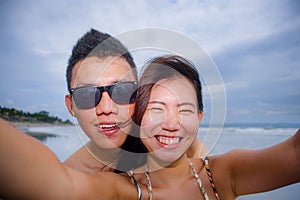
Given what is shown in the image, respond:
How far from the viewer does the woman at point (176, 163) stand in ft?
5.41

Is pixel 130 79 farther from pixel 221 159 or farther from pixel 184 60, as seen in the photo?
pixel 221 159

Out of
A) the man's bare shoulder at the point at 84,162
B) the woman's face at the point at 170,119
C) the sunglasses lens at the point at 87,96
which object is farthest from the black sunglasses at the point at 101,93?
the man's bare shoulder at the point at 84,162

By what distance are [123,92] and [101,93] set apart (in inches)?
8.2

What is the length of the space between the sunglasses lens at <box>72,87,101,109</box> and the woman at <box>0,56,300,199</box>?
44 centimetres

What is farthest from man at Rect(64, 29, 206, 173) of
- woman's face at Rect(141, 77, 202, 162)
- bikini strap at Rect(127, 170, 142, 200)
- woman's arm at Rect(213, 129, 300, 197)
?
woman's arm at Rect(213, 129, 300, 197)

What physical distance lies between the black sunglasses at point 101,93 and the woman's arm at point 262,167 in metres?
0.89

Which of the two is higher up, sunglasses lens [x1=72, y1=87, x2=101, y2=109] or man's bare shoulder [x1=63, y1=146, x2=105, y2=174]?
sunglasses lens [x1=72, y1=87, x2=101, y2=109]

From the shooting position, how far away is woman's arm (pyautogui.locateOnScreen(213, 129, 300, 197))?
1.65 m

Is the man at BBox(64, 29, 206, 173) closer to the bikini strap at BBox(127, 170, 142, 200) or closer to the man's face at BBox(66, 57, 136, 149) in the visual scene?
the man's face at BBox(66, 57, 136, 149)

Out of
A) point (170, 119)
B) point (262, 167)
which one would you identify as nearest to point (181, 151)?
point (170, 119)

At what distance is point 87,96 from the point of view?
227cm

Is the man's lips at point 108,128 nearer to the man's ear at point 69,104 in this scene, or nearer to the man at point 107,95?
the man at point 107,95

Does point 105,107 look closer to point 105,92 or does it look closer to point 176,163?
point 105,92

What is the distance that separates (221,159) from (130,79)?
0.99m
